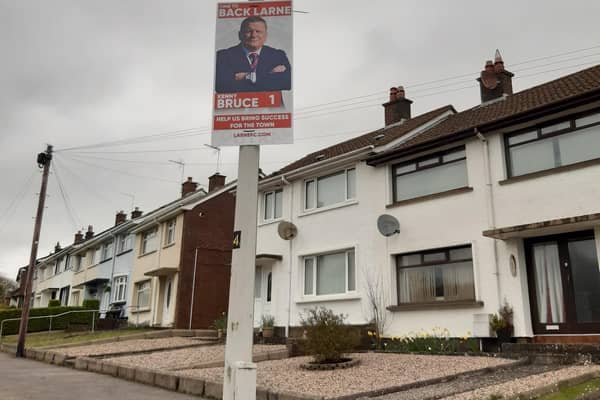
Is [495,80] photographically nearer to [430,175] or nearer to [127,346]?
[430,175]

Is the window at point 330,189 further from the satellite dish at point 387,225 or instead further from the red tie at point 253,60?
the red tie at point 253,60

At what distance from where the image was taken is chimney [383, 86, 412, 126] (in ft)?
70.2

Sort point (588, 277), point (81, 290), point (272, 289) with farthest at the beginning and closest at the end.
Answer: point (81, 290) → point (272, 289) → point (588, 277)

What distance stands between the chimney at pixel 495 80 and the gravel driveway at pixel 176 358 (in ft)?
35.5

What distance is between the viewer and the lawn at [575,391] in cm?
702

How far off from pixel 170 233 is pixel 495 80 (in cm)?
1730

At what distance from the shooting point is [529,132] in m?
12.8

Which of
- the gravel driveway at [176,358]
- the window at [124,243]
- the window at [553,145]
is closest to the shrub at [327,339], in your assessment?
the gravel driveway at [176,358]

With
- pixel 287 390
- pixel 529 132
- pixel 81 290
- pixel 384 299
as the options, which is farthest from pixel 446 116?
pixel 81 290

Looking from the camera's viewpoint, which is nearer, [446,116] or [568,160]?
[568,160]

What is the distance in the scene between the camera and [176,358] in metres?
13.9

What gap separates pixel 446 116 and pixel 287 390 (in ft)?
44.1

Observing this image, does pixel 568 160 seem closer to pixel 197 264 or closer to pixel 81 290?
pixel 197 264

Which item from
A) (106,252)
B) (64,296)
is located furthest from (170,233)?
(64,296)
